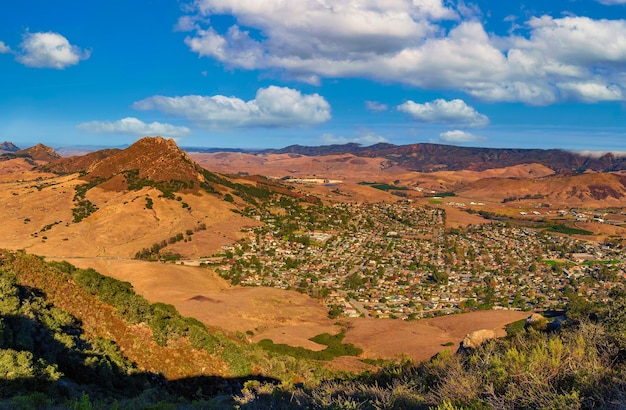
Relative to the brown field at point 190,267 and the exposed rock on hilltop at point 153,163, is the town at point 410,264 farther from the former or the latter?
the exposed rock on hilltop at point 153,163

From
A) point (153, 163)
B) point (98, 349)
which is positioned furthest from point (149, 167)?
point (98, 349)

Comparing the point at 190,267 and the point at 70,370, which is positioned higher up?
the point at 70,370

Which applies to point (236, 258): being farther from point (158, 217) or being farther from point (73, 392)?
point (73, 392)

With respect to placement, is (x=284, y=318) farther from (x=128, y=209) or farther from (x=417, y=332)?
(x=128, y=209)

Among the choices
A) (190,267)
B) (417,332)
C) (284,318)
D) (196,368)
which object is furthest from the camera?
(190,267)

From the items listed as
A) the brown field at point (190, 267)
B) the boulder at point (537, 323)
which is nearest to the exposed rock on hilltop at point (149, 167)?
the brown field at point (190, 267)

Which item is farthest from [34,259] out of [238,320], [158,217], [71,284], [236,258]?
[158,217]

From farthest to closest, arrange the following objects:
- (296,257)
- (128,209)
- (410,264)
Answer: (128,209) < (296,257) < (410,264)
